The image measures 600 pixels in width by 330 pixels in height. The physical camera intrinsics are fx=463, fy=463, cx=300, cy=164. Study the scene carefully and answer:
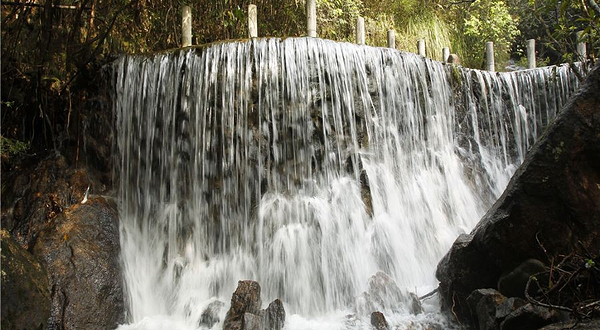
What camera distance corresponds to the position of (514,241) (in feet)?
13.2

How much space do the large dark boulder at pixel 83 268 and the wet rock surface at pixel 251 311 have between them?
1.43 metres

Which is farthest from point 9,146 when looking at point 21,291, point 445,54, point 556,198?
point 445,54

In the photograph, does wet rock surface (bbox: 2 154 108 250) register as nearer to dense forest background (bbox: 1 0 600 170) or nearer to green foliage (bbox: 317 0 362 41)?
dense forest background (bbox: 1 0 600 170)

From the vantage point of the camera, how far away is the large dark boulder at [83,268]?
4805 mm

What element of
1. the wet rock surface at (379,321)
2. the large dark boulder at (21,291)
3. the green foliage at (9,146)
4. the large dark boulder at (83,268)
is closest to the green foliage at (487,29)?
the wet rock surface at (379,321)

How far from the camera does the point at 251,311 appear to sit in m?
4.63

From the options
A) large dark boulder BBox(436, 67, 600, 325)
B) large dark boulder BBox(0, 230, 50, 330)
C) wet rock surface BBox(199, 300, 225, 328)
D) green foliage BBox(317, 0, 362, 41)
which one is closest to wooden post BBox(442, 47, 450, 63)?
green foliage BBox(317, 0, 362, 41)

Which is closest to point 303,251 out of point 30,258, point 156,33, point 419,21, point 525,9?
point 30,258

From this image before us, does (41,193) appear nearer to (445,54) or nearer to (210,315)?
(210,315)

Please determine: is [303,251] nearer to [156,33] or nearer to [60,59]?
[60,59]

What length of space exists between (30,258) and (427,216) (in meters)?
4.91

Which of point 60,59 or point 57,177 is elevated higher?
point 60,59

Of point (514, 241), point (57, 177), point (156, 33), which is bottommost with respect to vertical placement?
point (514, 241)

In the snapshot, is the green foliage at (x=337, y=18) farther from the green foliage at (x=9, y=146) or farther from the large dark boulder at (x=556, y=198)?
the large dark boulder at (x=556, y=198)
